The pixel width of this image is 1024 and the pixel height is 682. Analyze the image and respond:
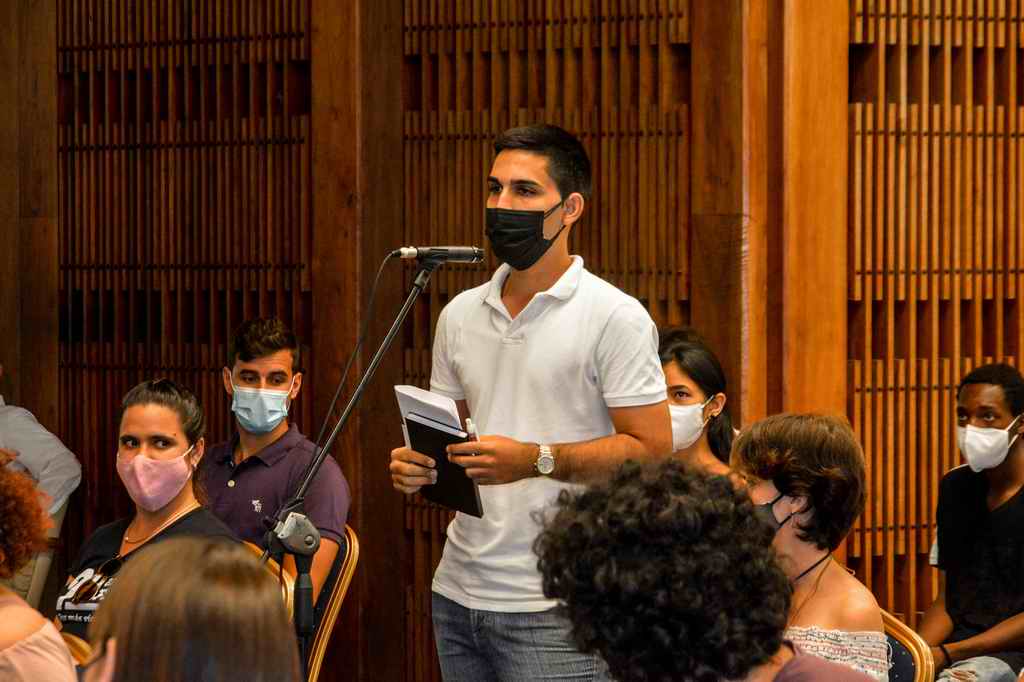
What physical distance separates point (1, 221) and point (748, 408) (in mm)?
3273

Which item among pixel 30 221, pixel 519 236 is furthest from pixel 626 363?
pixel 30 221

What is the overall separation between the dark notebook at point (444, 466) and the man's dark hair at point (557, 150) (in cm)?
67

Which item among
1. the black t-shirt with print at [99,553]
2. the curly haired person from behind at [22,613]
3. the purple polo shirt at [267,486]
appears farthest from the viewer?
the purple polo shirt at [267,486]

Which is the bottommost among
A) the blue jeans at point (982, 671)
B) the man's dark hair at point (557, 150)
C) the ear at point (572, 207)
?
the blue jeans at point (982, 671)

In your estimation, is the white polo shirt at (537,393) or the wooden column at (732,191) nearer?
the white polo shirt at (537,393)

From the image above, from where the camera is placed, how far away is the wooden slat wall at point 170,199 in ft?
18.0

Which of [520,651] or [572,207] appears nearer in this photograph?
[520,651]

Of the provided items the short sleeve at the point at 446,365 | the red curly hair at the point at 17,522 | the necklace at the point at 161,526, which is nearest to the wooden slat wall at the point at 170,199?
Result: the necklace at the point at 161,526

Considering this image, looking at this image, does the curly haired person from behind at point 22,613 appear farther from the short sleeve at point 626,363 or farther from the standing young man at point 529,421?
the short sleeve at point 626,363

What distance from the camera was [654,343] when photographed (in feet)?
10.5

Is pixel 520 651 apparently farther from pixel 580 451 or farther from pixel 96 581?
pixel 96 581

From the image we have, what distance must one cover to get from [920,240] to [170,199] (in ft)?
9.60

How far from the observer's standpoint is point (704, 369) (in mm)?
4375

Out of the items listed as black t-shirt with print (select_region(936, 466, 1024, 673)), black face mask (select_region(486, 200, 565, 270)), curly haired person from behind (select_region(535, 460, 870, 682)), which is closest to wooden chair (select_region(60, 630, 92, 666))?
black face mask (select_region(486, 200, 565, 270))
